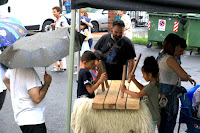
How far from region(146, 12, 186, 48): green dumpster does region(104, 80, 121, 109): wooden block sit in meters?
8.28

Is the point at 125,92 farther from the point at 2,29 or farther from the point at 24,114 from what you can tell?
the point at 2,29

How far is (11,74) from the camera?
389cm

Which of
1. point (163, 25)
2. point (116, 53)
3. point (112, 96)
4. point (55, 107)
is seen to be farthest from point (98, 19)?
point (112, 96)

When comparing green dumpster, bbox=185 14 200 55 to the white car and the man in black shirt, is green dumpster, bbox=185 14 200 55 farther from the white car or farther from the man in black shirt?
the white car

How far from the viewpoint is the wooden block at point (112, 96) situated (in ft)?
12.2

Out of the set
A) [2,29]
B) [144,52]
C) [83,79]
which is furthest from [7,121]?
[144,52]

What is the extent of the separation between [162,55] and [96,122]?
4.13 feet

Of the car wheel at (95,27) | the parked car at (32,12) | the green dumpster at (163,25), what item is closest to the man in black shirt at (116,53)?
the green dumpster at (163,25)

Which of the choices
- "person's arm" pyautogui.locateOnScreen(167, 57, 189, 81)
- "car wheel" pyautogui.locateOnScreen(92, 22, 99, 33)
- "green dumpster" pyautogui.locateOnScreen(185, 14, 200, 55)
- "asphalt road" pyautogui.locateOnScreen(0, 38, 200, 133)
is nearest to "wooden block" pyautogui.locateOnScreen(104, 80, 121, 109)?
"person's arm" pyautogui.locateOnScreen(167, 57, 189, 81)

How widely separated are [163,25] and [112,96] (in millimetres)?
9194

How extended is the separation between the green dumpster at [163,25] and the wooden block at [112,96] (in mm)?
8283

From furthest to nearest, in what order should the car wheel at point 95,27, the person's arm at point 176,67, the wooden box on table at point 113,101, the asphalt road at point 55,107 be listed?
the car wheel at point 95,27, the asphalt road at point 55,107, the person's arm at point 176,67, the wooden box on table at point 113,101

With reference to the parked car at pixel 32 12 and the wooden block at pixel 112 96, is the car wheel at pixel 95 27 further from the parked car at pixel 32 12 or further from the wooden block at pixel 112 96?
the wooden block at pixel 112 96

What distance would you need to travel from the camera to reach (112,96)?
13.1ft
